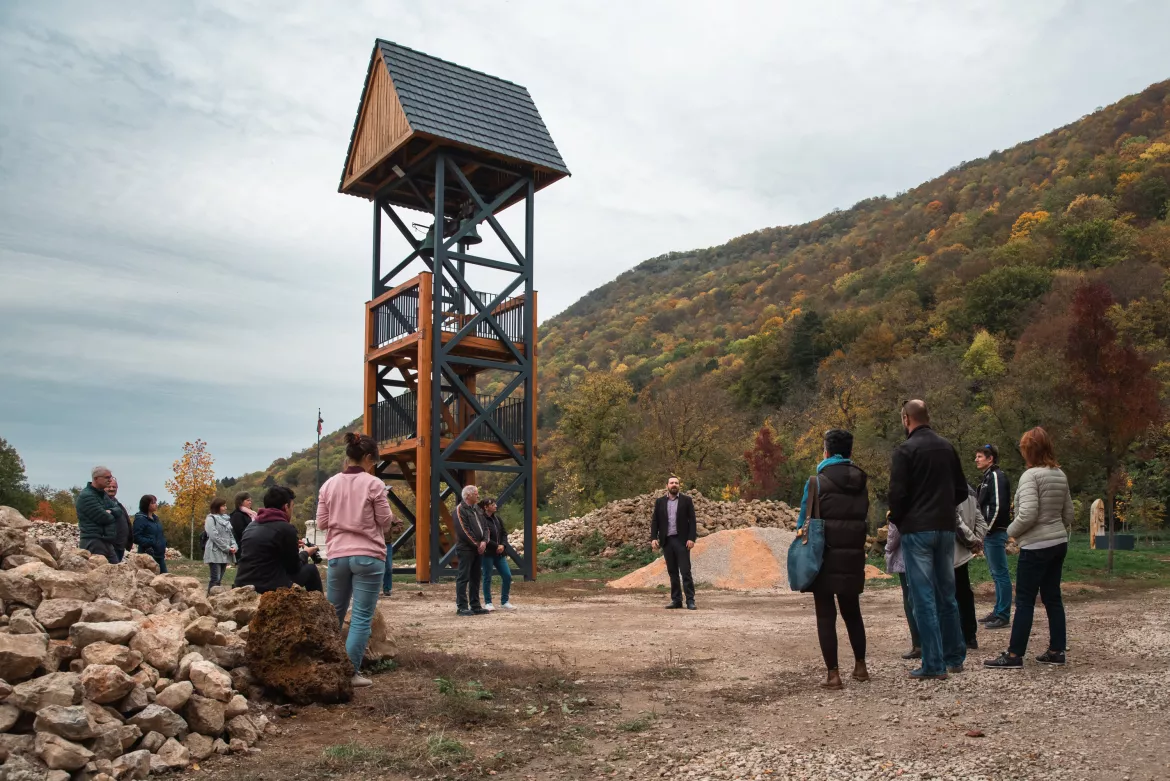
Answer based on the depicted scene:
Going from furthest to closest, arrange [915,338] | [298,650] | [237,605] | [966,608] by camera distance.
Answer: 1. [915,338]
2. [966,608]
3. [237,605]
4. [298,650]

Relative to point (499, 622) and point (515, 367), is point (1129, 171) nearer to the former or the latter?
point (515, 367)

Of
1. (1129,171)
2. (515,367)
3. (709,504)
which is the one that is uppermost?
(1129,171)

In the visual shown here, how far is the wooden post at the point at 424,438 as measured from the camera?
20703 mm

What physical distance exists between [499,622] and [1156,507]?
106 ft

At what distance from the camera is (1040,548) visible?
7.14 meters

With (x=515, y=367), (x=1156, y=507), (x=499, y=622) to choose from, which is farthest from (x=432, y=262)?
(x=1156, y=507)

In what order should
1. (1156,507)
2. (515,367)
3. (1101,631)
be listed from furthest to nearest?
(1156,507) < (515,367) < (1101,631)

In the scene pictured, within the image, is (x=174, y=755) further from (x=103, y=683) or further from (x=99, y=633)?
(x=99, y=633)

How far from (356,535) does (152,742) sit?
2.16 metres

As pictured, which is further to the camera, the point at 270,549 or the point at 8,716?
the point at 270,549

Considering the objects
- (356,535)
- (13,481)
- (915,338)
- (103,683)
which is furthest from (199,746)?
(915,338)

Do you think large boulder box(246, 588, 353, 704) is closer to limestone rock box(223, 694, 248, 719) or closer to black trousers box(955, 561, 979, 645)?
limestone rock box(223, 694, 248, 719)

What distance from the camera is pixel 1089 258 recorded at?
183 ft

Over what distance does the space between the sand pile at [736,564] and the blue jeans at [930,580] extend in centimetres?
1258
